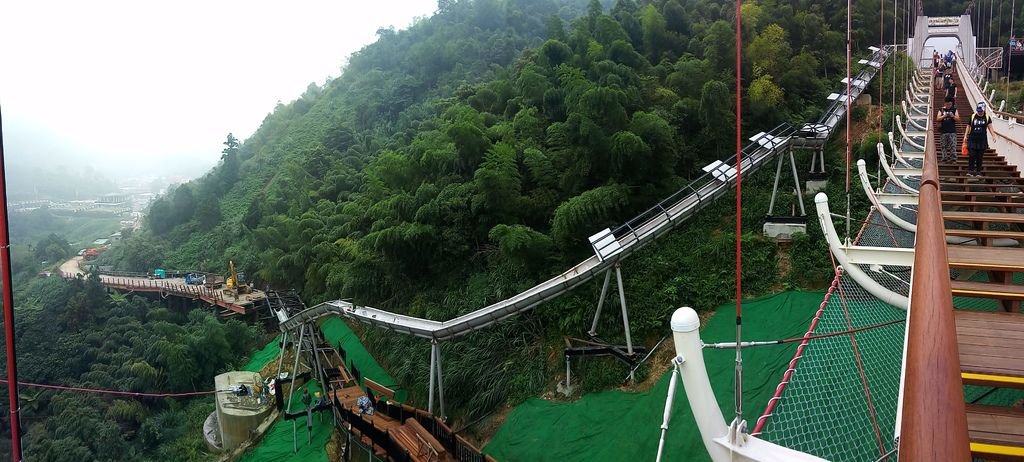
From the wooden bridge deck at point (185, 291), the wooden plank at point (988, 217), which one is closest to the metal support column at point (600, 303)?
the wooden plank at point (988, 217)

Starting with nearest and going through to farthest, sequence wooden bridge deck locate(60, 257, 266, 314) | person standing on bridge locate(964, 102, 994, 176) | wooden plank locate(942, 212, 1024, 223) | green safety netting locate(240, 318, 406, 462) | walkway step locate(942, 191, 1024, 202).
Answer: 1. wooden plank locate(942, 212, 1024, 223)
2. walkway step locate(942, 191, 1024, 202)
3. person standing on bridge locate(964, 102, 994, 176)
4. green safety netting locate(240, 318, 406, 462)
5. wooden bridge deck locate(60, 257, 266, 314)

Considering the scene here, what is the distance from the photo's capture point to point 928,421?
2.70ft

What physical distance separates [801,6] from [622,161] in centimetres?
1137

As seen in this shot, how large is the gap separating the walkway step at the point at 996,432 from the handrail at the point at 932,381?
2.11 ft

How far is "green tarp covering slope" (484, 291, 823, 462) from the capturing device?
6566 millimetres

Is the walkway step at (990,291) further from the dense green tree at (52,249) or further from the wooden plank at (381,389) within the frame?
the dense green tree at (52,249)

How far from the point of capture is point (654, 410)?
24.6 feet

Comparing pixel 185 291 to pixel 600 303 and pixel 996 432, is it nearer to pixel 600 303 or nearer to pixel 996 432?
pixel 600 303

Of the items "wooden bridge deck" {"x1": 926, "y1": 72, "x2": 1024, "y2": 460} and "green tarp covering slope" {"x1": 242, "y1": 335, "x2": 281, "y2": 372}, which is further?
"green tarp covering slope" {"x1": 242, "y1": 335, "x2": 281, "y2": 372}

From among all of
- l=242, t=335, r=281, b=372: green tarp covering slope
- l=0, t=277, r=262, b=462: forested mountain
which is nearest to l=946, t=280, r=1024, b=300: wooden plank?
l=0, t=277, r=262, b=462: forested mountain

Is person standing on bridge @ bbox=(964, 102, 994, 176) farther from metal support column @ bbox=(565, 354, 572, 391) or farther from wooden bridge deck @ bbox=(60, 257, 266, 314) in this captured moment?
wooden bridge deck @ bbox=(60, 257, 266, 314)

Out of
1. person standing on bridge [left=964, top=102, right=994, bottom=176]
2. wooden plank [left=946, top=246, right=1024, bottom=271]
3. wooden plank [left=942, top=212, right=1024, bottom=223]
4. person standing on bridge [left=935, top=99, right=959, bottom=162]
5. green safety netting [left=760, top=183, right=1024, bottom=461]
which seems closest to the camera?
wooden plank [left=946, top=246, right=1024, bottom=271]

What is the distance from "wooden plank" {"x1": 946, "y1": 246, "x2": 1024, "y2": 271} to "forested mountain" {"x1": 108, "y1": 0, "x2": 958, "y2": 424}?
244 inches

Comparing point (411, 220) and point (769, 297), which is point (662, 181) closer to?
point (769, 297)
